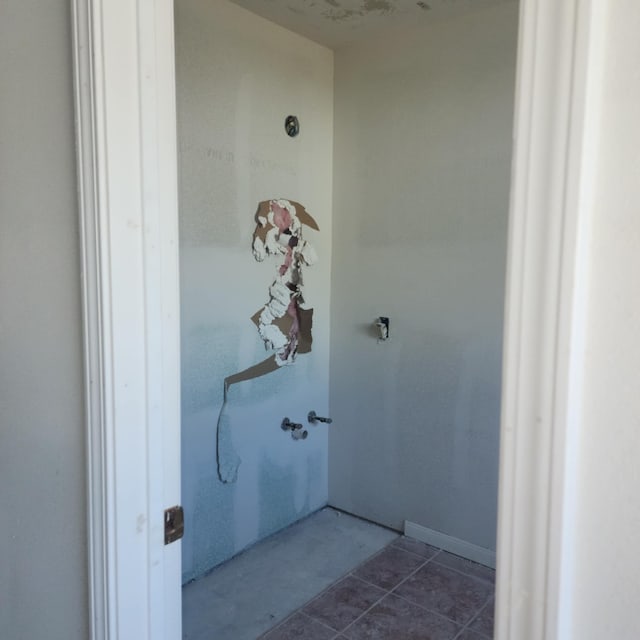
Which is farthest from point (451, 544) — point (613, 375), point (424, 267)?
point (613, 375)

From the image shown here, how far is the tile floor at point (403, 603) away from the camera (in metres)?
2.20

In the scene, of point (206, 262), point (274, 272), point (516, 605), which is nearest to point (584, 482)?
point (516, 605)

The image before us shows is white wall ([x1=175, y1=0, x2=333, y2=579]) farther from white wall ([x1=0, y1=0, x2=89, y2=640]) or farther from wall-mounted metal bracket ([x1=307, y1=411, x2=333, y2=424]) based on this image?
white wall ([x1=0, y1=0, x2=89, y2=640])

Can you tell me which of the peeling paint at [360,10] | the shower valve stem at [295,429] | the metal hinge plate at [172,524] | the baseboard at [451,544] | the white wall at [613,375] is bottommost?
the baseboard at [451,544]

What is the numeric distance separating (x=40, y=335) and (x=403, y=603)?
1966mm

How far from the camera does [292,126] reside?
2797 millimetres

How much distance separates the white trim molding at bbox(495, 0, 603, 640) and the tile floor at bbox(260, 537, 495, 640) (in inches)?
71.3

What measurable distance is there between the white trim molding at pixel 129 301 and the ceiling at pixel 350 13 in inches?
68.9

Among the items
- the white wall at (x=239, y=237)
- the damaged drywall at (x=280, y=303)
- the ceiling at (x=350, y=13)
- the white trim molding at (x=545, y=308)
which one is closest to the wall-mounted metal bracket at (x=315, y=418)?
the white wall at (x=239, y=237)

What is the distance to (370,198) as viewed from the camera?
2.93 meters

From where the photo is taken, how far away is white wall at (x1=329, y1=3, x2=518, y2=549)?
99.8 inches

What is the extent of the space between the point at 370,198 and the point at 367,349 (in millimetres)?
790

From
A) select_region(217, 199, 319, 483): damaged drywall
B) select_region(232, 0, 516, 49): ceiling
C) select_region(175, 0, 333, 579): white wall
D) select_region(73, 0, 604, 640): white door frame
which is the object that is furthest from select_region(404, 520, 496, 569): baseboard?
select_region(232, 0, 516, 49): ceiling

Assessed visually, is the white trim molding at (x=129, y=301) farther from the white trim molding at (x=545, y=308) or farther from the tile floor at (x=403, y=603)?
the tile floor at (x=403, y=603)
